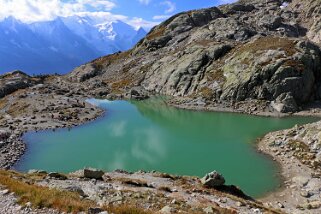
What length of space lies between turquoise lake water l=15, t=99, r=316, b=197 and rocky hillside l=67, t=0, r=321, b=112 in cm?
1204

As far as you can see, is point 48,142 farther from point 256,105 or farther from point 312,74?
point 312,74

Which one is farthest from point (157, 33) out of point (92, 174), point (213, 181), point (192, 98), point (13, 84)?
point (92, 174)

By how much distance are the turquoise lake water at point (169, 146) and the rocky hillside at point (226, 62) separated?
12.0 m

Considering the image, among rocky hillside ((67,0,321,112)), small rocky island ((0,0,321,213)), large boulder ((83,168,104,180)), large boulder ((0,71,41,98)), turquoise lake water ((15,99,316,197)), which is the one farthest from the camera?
large boulder ((0,71,41,98))

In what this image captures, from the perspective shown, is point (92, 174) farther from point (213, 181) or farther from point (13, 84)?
point (13, 84)

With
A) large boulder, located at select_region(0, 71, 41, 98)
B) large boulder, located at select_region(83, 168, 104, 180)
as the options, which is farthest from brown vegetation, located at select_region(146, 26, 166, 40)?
large boulder, located at select_region(83, 168, 104, 180)

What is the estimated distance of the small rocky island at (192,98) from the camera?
2712 centimetres

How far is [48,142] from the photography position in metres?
65.8

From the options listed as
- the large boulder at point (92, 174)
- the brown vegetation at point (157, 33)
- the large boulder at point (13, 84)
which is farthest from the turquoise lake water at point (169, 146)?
the brown vegetation at point (157, 33)

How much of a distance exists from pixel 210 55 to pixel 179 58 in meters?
15.5

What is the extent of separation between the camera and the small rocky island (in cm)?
2712

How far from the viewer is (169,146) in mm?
62656

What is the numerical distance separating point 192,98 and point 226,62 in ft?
53.7

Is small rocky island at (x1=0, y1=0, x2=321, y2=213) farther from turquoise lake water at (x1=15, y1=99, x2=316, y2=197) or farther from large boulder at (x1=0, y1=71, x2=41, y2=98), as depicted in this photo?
turquoise lake water at (x1=15, y1=99, x2=316, y2=197)
